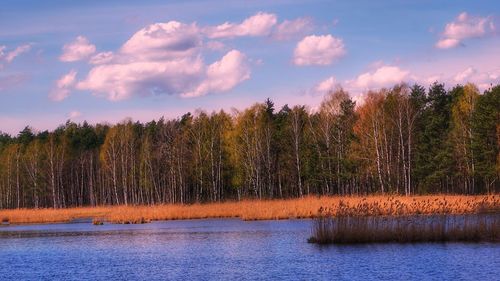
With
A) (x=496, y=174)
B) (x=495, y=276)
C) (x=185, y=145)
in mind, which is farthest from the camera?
(x=185, y=145)

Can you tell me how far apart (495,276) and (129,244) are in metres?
20.0

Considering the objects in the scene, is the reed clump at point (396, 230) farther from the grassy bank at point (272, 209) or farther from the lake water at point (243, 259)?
the grassy bank at point (272, 209)

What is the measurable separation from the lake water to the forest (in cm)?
2923

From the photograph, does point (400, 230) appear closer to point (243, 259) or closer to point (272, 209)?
point (243, 259)

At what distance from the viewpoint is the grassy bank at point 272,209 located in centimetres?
3797

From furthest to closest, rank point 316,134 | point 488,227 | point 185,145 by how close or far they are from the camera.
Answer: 1. point 185,145
2. point 316,134
3. point 488,227

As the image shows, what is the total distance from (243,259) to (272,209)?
23441 millimetres

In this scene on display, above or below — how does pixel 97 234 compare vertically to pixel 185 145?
below

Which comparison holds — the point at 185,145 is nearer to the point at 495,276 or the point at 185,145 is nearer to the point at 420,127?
the point at 420,127

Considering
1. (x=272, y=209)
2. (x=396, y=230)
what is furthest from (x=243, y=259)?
(x=272, y=209)

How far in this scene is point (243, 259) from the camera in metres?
25.3

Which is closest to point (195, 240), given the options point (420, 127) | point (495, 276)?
point (495, 276)

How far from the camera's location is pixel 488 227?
1056 inches

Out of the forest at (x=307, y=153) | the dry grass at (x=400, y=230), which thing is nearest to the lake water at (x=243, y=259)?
the dry grass at (x=400, y=230)
